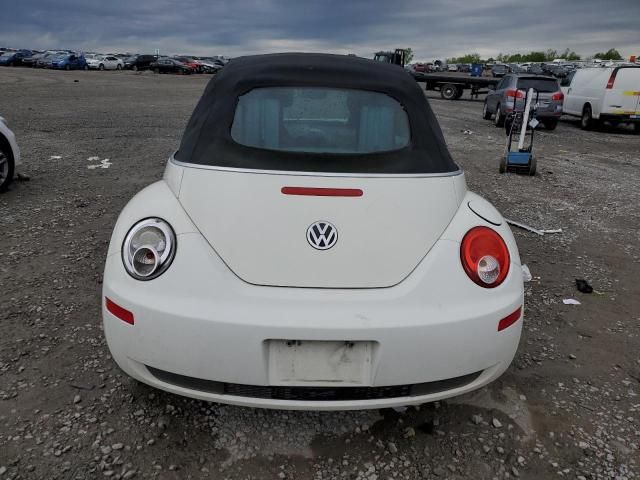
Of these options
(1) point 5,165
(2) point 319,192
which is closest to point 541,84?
(1) point 5,165

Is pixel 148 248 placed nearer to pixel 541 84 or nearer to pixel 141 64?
pixel 541 84

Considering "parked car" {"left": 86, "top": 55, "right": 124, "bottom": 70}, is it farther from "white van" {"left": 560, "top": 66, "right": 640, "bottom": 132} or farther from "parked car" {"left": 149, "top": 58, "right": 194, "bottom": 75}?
"white van" {"left": 560, "top": 66, "right": 640, "bottom": 132}

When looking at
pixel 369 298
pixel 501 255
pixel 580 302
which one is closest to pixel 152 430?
pixel 369 298

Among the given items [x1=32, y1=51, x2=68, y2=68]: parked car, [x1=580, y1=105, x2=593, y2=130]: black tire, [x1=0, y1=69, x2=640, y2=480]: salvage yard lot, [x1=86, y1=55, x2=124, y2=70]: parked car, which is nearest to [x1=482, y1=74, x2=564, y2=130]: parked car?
[x1=580, y1=105, x2=593, y2=130]: black tire

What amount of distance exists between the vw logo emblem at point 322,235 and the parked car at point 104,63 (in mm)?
Answer: 53624

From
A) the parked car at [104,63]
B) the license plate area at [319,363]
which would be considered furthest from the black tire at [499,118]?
the parked car at [104,63]

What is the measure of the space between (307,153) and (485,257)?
94 centimetres

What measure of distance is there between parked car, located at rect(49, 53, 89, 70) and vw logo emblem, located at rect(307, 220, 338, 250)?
50.4 m

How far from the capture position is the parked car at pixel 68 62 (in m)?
44.7

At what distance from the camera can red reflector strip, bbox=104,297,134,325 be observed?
2.03 meters

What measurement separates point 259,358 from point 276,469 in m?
0.61

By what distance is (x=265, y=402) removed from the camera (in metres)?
2.03

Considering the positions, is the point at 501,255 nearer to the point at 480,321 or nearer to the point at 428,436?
the point at 480,321

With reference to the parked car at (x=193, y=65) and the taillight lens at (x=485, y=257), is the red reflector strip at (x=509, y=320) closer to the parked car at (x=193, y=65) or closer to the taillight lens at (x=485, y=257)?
the taillight lens at (x=485, y=257)
